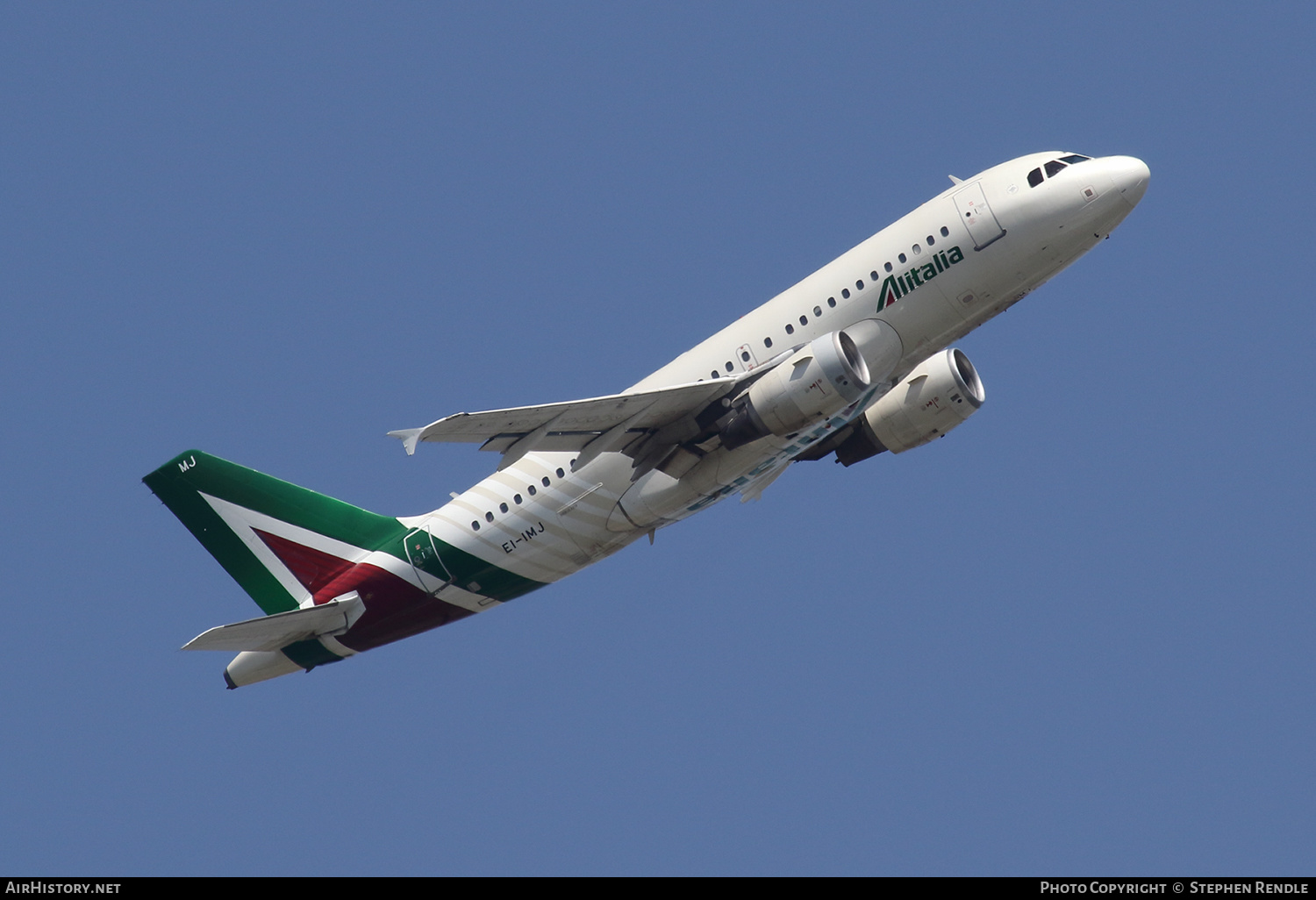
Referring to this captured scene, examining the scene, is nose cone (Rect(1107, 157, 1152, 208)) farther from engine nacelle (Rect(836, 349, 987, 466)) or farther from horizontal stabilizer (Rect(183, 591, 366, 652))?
horizontal stabilizer (Rect(183, 591, 366, 652))

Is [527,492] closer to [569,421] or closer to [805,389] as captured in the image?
[569,421]

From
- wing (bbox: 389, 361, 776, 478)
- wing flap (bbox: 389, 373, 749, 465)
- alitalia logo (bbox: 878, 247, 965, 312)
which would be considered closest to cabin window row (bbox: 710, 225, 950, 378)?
alitalia logo (bbox: 878, 247, 965, 312)

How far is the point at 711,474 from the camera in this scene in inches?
1594

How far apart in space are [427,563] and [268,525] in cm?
570

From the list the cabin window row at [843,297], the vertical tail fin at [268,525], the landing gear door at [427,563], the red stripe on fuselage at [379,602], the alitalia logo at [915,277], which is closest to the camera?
the alitalia logo at [915,277]

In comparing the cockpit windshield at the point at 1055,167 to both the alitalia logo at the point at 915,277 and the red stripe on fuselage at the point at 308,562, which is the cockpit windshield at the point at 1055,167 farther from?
the red stripe on fuselage at the point at 308,562

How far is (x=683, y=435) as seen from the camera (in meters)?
39.8

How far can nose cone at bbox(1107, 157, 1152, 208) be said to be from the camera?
38844 mm

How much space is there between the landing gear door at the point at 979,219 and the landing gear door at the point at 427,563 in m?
16.2

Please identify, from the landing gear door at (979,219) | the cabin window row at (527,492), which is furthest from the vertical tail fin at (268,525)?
the landing gear door at (979,219)

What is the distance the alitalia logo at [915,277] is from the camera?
3928cm

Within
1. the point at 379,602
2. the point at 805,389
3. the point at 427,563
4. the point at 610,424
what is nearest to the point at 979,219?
the point at 805,389
